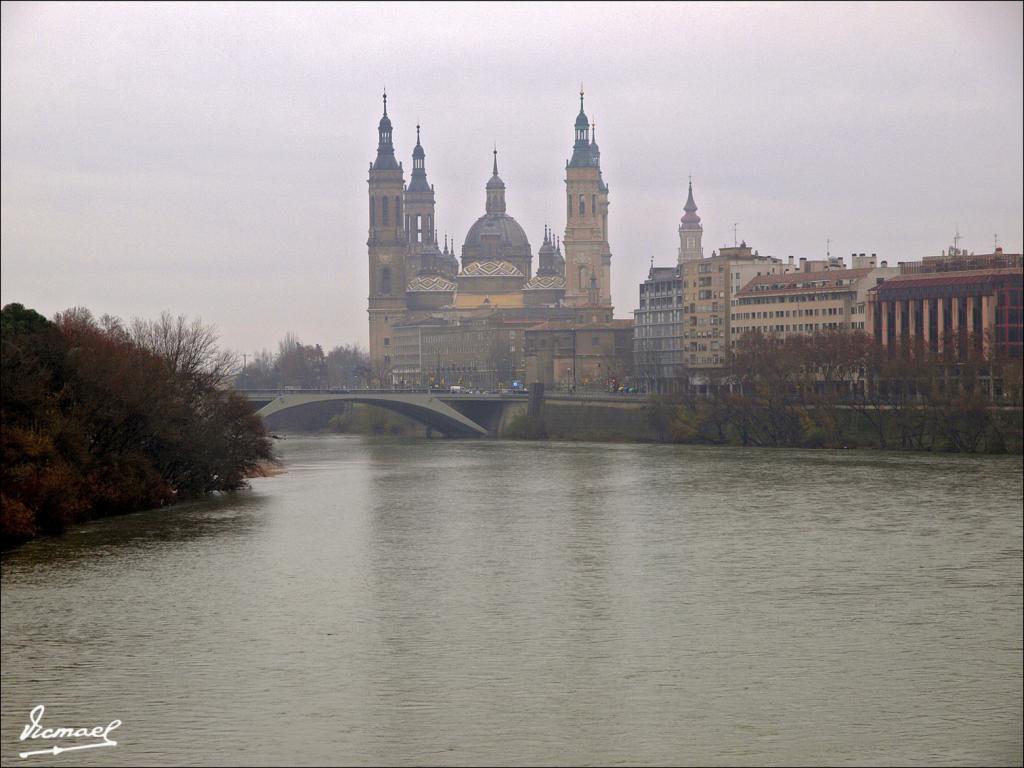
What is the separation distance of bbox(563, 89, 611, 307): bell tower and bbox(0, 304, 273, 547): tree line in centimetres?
7872

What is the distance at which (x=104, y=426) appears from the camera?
95.2ft

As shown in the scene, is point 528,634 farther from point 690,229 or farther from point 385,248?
point 690,229

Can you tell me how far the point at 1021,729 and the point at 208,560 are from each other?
39.7 feet

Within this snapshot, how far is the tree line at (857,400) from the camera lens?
47.1 m

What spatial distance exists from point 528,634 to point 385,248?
356 ft

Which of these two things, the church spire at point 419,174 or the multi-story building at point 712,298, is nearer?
the multi-story building at point 712,298

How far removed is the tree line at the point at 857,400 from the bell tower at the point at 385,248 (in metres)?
65.7

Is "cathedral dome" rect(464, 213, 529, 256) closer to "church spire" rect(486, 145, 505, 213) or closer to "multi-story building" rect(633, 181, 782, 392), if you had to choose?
"church spire" rect(486, 145, 505, 213)

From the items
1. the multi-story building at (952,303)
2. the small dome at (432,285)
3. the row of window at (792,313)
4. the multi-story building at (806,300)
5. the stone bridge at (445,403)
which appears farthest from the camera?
the small dome at (432,285)

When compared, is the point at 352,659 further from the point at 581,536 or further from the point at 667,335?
the point at 667,335

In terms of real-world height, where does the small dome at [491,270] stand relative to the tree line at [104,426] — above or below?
above

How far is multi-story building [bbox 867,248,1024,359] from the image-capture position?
61594 millimetres

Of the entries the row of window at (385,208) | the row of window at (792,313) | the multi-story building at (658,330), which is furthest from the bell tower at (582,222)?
the row of window at (792,313)

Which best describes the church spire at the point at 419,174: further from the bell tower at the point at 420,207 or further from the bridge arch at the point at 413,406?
the bridge arch at the point at 413,406
